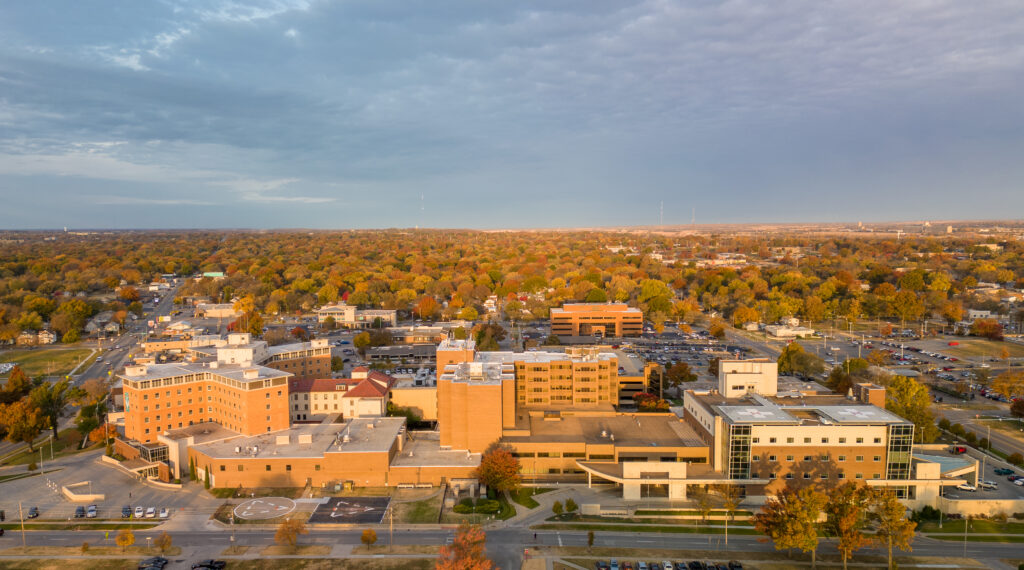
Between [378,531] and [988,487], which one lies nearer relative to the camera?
[378,531]

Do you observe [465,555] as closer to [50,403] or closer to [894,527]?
[894,527]

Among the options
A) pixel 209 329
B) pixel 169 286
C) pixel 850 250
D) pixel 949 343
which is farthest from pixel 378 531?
pixel 850 250

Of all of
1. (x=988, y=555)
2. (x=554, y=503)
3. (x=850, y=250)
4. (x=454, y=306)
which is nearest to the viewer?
(x=988, y=555)

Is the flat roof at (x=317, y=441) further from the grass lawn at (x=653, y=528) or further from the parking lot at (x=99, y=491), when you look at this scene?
the grass lawn at (x=653, y=528)

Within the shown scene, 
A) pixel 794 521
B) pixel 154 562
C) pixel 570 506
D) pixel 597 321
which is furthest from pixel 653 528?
pixel 597 321

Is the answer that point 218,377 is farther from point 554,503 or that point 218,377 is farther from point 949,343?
point 949,343

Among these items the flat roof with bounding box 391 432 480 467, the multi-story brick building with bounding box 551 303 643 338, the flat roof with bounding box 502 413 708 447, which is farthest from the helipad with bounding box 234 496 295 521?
the multi-story brick building with bounding box 551 303 643 338
